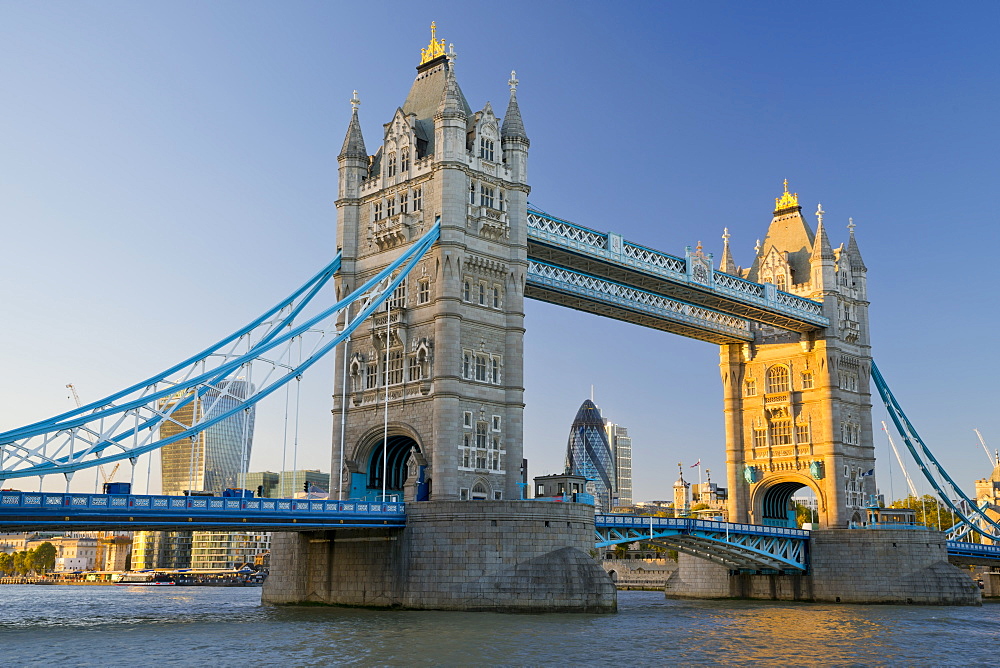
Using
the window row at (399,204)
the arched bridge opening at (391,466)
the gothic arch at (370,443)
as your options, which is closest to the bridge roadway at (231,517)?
the gothic arch at (370,443)

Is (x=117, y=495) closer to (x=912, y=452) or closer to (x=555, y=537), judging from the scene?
(x=555, y=537)

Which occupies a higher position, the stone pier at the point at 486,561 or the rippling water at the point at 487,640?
the stone pier at the point at 486,561

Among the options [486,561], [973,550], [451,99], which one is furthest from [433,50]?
[973,550]

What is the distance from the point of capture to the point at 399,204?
62.4 meters

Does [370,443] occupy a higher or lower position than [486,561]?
higher

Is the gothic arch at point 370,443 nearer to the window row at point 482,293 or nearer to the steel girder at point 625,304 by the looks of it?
the window row at point 482,293

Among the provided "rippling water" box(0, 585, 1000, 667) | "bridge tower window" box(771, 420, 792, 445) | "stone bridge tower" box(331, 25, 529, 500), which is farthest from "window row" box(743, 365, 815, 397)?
"stone bridge tower" box(331, 25, 529, 500)

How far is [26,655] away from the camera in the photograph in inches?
1458

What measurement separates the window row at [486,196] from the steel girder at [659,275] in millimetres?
3053

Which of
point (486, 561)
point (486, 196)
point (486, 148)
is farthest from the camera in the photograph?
point (486, 148)

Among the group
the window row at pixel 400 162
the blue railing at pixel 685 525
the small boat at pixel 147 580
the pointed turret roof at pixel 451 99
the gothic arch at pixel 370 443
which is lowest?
the small boat at pixel 147 580

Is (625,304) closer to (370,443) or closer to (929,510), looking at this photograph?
(370,443)

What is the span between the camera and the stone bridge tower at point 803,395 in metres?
84.6

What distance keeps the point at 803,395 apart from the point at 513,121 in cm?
3788
